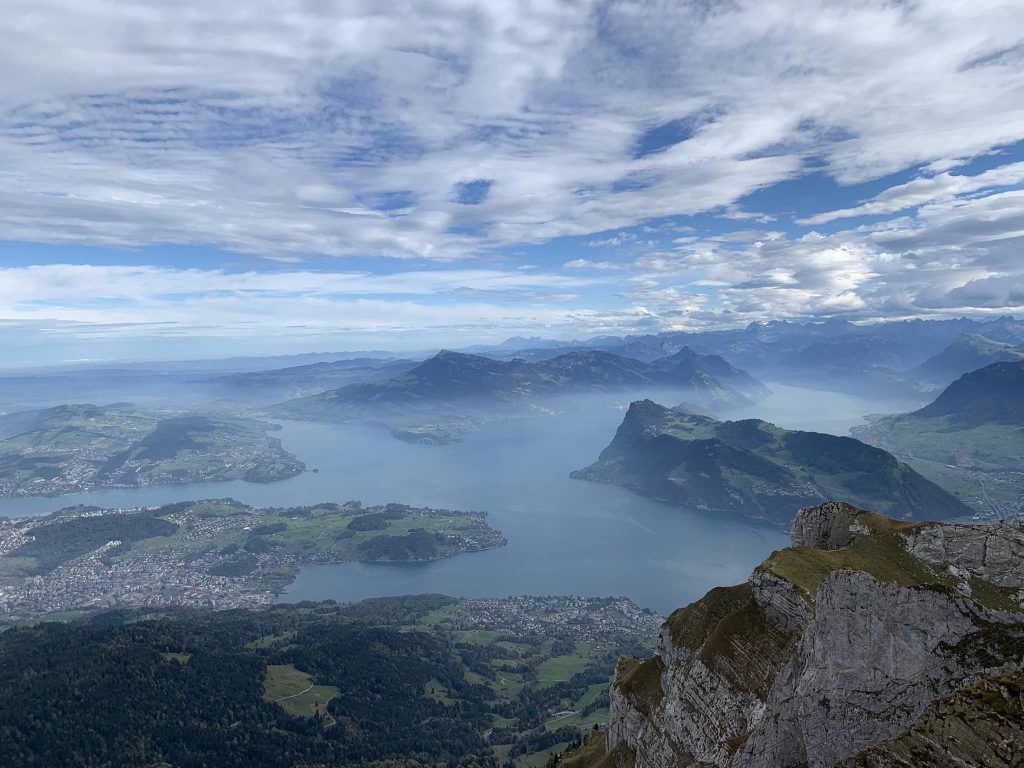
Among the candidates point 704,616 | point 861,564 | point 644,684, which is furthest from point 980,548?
point 644,684

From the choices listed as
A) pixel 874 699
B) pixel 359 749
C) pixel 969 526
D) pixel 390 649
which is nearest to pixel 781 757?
pixel 874 699

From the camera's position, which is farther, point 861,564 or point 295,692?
point 295,692

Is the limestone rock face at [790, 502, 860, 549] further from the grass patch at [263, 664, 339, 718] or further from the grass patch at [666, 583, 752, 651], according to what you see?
the grass patch at [263, 664, 339, 718]

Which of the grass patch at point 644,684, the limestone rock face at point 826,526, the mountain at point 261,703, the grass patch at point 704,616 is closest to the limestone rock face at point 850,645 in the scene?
the limestone rock face at point 826,526

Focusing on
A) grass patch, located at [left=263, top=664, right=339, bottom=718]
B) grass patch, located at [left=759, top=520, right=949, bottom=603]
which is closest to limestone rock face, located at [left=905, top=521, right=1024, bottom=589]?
grass patch, located at [left=759, top=520, right=949, bottom=603]

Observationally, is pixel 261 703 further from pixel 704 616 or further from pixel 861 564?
pixel 861 564

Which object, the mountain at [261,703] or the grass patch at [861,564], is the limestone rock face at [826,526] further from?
the mountain at [261,703]
